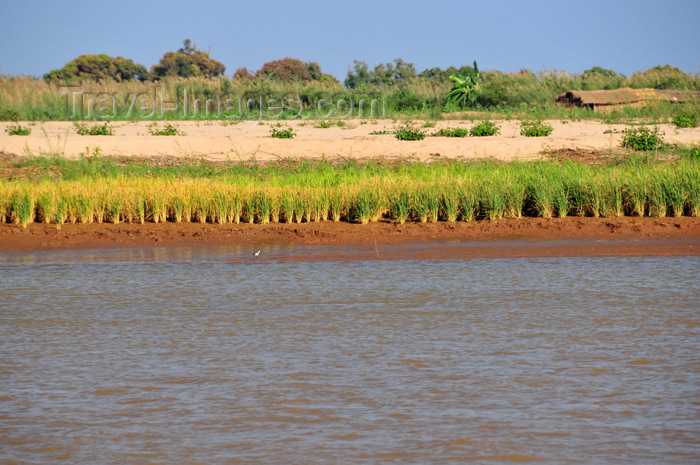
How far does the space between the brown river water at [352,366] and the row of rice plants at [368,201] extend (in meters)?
3.51

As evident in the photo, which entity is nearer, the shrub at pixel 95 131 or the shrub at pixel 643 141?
the shrub at pixel 643 141

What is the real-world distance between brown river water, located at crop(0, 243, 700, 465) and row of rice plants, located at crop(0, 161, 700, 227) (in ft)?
11.5

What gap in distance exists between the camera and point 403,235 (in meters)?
12.5

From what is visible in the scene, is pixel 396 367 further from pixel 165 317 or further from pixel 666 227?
pixel 666 227

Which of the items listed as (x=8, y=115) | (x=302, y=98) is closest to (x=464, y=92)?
(x=302, y=98)

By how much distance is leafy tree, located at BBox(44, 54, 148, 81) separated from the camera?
59.2 metres

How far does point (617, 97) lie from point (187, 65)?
122 feet

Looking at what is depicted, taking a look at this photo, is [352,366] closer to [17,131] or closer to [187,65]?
[17,131]

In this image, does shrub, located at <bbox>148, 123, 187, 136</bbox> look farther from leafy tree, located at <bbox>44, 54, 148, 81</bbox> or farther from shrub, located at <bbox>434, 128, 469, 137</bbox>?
leafy tree, located at <bbox>44, 54, 148, 81</bbox>

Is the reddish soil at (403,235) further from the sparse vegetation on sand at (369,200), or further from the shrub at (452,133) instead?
the shrub at (452,133)

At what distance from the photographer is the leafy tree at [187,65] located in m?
60.8

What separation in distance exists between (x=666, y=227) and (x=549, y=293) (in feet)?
16.3

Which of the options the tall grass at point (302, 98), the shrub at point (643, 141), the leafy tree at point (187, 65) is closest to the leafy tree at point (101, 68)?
the leafy tree at point (187, 65)

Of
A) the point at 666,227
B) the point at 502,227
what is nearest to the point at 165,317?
the point at 502,227
